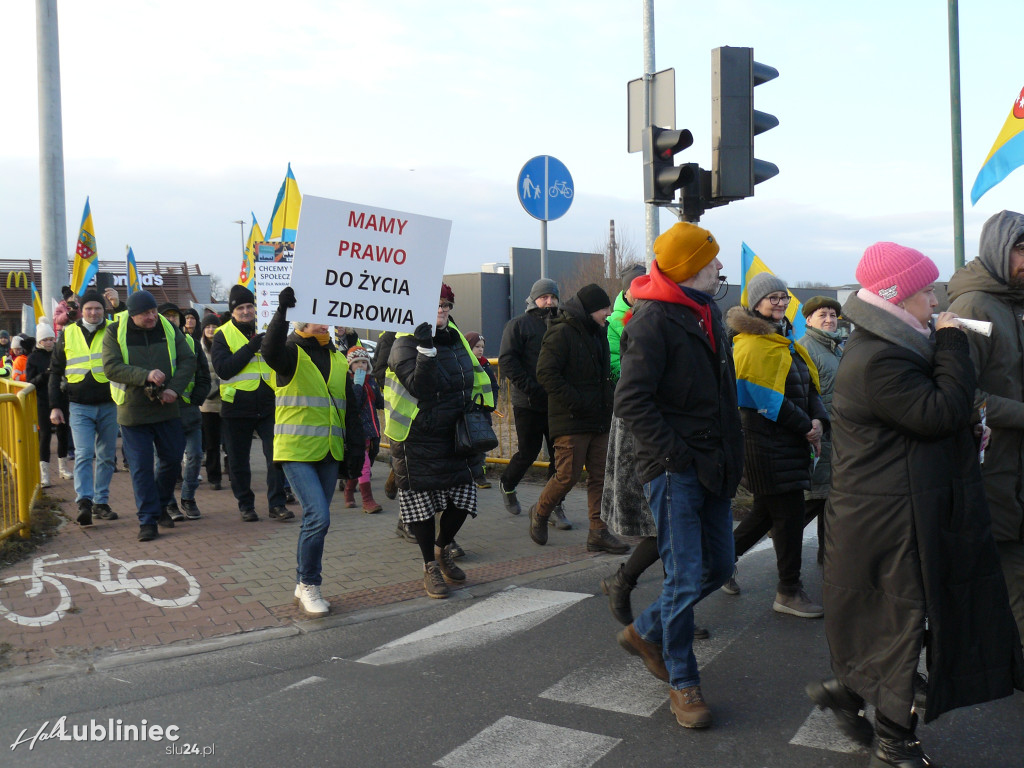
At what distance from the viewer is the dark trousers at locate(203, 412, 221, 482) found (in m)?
9.60

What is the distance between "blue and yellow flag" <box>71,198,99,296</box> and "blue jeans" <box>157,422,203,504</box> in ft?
18.4

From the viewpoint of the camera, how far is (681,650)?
3803 mm

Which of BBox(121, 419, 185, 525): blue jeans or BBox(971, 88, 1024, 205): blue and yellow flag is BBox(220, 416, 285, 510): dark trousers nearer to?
BBox(121, 419, 185, 525): blue jeans

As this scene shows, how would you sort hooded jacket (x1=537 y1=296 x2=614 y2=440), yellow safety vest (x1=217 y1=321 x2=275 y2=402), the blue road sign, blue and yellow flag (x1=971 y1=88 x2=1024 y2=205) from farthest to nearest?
the blue road sign, yellow safety vest (x1=217 y1=321 x2=275 y2=402), hooded jacket (x1=537 y1=296 x2=614 y2=440), blue and yellow flag (x1=971 y1=88 x2=1024 y2=205)

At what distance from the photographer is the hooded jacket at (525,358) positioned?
7828mm

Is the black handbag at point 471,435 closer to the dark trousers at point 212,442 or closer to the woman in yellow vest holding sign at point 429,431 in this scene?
the woman in yellow vest holding sign at point 429,431

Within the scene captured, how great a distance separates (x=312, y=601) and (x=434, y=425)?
1270mm

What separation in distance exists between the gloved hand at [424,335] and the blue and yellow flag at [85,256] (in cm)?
954

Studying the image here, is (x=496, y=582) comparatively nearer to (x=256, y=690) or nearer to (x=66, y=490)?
(x=256, y=690)

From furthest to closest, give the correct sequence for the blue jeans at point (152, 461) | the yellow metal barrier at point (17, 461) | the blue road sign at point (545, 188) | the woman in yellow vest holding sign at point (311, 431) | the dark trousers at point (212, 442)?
the dark trousers at point (212, 442), the blue road sign at point (545, 188), the blue jeans at point (152, 461), the yellow metal barrier at point (17, 461), the woman in yellow vest holding sign at point (311, 431)

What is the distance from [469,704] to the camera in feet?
13.3

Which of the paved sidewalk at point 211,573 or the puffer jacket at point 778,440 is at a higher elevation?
the puffer jacket at point 778,440

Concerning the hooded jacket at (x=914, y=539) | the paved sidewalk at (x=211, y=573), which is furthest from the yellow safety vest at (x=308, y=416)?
the hooded jacket at (x=914, y=539)
